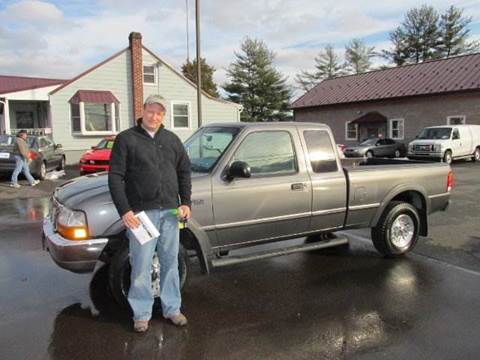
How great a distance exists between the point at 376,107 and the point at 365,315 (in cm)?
3052

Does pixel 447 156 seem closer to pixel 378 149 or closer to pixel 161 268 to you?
pixel 378 149

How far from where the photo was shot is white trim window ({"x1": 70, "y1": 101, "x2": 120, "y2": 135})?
76.9 feet

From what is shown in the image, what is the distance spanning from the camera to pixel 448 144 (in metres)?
22.3

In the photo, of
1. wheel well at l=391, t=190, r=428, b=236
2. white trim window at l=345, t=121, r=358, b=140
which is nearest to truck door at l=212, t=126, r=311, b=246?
wheel well at l=391, t=190, r=428, b=236

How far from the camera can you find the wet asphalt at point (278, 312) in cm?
377

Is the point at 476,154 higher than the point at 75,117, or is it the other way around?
the point at 75,117

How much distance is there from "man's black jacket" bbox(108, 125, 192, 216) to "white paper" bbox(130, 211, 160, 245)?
0.28 ft

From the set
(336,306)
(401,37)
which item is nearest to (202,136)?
(336,306)

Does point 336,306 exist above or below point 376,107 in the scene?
below

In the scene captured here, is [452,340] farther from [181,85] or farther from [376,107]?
[376,107]

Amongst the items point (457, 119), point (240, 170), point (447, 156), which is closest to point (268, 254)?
point (240, 170)

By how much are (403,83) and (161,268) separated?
31020 mm

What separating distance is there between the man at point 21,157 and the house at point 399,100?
78.4ft

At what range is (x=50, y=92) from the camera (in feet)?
75.3
